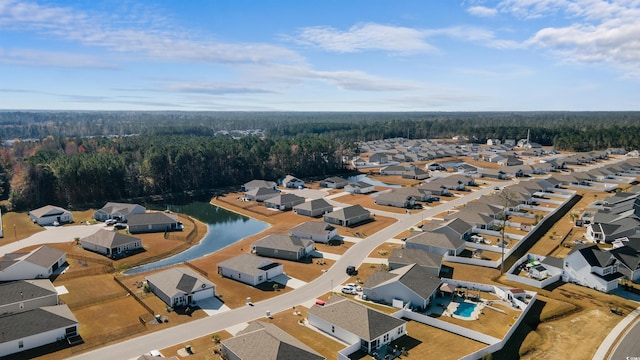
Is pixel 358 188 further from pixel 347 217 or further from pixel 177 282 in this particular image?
pixel 177 282

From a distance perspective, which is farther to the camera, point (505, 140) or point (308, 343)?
point (505, 140)

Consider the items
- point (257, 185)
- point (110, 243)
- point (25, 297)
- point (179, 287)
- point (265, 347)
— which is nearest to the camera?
point (265, 347)

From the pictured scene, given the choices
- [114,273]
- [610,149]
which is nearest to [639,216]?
[114,273]

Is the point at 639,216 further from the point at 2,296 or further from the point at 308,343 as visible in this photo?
the point at 2,296

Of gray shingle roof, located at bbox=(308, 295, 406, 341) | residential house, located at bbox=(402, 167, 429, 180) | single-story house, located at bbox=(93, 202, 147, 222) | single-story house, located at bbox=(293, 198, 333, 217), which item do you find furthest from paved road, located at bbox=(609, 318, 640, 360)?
residential house, located at bbox=(402, 167, 429, 180)

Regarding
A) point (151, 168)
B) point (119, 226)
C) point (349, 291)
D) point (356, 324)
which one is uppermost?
point (151, 168)

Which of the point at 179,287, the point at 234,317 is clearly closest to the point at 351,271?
the point at 234,317

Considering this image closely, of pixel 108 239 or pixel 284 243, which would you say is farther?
pixel 108 239
